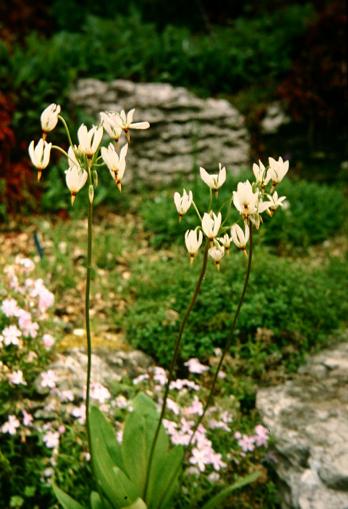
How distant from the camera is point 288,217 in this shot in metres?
5.00

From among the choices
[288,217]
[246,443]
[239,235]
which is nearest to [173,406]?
[246,443]

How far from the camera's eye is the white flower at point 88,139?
5.78 ft

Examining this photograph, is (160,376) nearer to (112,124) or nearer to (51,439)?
(51,439)

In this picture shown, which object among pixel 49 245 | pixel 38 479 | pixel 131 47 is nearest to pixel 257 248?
pixel 49 245

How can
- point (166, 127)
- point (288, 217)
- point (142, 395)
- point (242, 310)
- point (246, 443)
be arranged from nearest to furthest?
point (142, 395) → point (246, 443) → point (242, 310) → point (288, 217) → point (166, 127)

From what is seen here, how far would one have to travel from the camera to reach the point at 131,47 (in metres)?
6.34

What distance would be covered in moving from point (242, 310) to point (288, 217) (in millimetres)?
1607

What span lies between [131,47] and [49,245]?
2587 mm

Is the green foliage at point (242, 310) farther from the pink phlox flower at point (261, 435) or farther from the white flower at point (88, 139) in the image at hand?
the white flower at point (88, 139)

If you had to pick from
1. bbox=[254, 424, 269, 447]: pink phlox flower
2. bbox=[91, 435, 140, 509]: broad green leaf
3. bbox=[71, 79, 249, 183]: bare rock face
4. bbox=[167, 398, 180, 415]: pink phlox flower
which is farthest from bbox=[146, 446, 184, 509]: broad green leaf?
bbox=[71, 79, 249, 183]: bare rock face

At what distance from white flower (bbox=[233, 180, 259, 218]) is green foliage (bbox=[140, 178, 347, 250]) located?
2778 mm

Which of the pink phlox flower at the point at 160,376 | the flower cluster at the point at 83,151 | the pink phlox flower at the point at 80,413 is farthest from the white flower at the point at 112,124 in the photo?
the pink phlox flower at the point at 160,376

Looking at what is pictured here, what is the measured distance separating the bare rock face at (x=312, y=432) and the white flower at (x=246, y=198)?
1348 mm

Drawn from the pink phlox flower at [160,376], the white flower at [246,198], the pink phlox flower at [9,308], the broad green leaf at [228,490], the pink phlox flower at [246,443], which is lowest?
the pink phlox flower at [246,443]
